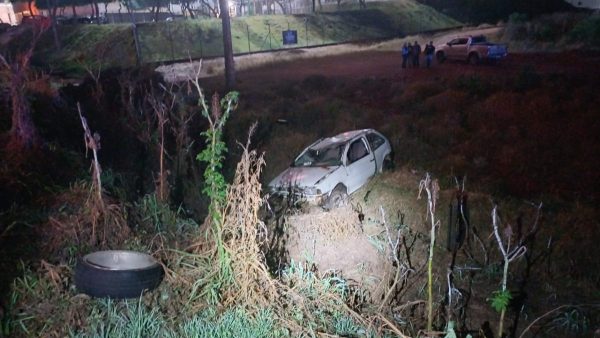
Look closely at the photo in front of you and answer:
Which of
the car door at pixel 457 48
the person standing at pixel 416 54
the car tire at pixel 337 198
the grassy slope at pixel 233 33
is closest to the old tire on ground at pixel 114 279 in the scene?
the car tire at pixel 337 198

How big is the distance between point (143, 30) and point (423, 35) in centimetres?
2226

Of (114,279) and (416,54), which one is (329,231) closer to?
(114,279)

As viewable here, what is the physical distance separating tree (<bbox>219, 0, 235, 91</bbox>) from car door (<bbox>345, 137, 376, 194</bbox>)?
1177cm

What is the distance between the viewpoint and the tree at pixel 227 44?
20.2 metres

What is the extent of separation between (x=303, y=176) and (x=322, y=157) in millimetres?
Answer: 844

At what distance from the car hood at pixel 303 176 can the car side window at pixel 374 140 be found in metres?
1.58

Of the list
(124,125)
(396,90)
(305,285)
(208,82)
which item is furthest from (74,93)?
(305,285)

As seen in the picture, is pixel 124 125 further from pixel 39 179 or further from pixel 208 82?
pixel 208 82

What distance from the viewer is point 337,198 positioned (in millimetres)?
9539

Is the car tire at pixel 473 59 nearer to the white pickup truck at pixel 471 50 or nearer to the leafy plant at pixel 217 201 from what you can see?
the white pickup truck at pixel 471 50

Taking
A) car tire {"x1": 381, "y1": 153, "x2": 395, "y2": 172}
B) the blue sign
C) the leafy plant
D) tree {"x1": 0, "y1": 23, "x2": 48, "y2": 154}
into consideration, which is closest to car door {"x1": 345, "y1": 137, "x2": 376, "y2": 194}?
car tire {"x1": 381, "y1": 153, "x2": 395, "y2": 172}

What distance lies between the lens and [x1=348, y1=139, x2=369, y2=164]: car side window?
10039mm

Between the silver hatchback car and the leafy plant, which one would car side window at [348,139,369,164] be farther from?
the leafy plant

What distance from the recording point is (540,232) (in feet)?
25.2
